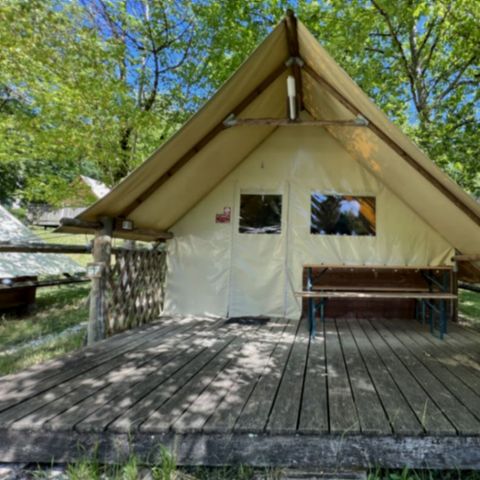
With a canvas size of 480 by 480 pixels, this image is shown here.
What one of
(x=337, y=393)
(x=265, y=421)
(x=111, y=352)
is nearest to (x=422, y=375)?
(x=337, y=393)

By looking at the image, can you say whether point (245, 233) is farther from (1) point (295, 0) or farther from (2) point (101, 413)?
(1) point (295, 0)

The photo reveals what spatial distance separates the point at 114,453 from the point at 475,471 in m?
1.93

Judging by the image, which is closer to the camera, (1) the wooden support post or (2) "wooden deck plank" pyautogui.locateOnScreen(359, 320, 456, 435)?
(2) "wooden deck plank" pyautogui.locateOnScreen(359, 320, 456, 435)

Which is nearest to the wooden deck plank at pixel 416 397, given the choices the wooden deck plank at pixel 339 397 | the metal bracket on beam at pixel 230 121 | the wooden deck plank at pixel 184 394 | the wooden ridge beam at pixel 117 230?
the wooden deck plank at pixel 339 397

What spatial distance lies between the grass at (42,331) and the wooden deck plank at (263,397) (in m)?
2.35

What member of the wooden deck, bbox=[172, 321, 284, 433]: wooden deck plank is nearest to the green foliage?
the wooden deck

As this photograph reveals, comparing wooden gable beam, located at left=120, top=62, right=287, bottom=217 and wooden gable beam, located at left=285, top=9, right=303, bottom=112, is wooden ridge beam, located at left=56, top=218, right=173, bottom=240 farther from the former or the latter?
wooden gable beam, located at left=285, top=9, right=303, bottom=112

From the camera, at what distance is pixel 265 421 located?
5.69 feet

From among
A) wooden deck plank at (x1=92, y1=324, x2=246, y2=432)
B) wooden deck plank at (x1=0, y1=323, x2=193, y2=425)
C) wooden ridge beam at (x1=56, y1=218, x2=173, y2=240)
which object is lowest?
wooden deck plank at (x1=0, y1=323, x2=193, y2=425)

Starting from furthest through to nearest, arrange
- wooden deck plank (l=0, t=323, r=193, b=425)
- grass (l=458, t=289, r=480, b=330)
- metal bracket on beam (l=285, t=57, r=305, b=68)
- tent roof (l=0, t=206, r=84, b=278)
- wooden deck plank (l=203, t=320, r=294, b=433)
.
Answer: tent roof (l=0, t=206, r=84, b=278)
grass (l=458, t=289, r=480, b=330)
metal bracket on beam (l=285, t=57, r=305, b=68)
wooden deck plank (l=0, t=323, r=193, b=425)
wooden deck plank (l=203, t=320, r=294, b=433)

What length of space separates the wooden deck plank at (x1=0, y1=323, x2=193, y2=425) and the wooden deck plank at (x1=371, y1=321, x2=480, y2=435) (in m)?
2.40

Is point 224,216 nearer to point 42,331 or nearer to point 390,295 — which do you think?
point 390,295

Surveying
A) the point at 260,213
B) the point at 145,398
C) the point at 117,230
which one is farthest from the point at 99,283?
the point at 260,213

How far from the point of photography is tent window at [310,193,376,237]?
4.70 metres
